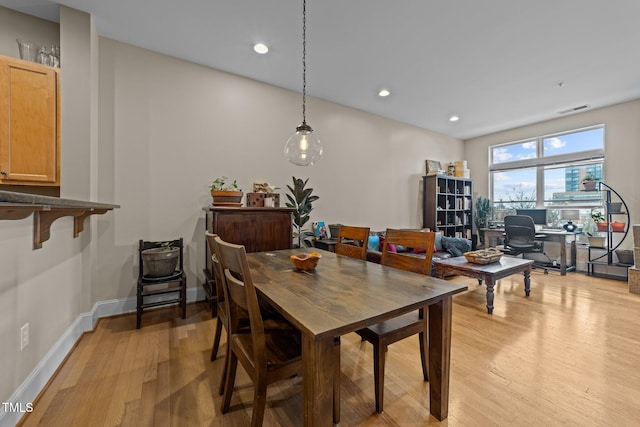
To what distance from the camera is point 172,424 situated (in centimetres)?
138

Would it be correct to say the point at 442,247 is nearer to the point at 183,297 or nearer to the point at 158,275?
the point at 183,297

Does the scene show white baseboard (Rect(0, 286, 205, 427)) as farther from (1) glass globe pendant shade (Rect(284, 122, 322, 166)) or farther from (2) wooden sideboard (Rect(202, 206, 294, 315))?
(1) glass globe pendant shade (Rect(284, 122, 322, 166))

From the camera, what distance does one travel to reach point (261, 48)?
290 cm

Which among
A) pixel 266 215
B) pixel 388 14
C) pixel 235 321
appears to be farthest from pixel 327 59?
pixel 235 321

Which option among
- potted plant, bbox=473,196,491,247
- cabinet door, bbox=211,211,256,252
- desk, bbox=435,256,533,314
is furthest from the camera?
potted plant, bbox=473,196,491,247

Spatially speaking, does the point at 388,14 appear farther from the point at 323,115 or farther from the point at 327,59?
the point at 323,115

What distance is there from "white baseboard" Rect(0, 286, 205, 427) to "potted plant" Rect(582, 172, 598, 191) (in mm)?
6332

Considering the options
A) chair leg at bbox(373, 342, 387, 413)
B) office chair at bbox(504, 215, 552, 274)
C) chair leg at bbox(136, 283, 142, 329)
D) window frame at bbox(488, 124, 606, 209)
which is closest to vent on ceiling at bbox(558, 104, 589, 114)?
window frame at bbox(488, 124, 606, 209)

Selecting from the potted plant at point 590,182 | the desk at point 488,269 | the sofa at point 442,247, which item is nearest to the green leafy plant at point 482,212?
the potted plant at point 590,182

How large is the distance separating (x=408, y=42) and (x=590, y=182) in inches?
167

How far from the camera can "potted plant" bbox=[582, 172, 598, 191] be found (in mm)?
4465

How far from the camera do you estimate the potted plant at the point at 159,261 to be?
255 centimetres

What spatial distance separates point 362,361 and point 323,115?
354 cm

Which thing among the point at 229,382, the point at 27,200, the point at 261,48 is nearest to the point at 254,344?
the point at 229,382
